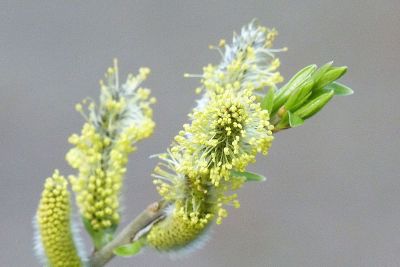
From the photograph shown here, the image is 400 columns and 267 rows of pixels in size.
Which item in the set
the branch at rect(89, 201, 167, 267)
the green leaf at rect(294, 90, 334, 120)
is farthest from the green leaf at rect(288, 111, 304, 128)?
the branch at rect(89, 201, 167, 267)

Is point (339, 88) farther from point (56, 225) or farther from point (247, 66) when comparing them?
point (56, 225)

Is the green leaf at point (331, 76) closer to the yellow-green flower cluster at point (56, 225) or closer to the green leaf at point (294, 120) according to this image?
the green leaf at point (294, 120)

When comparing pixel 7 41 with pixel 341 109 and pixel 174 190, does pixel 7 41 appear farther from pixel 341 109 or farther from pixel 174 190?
pixel 174 190

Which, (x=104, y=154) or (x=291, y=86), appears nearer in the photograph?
(x=291, y=86)

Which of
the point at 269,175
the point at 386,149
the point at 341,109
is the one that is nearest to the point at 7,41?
the point at 269,175

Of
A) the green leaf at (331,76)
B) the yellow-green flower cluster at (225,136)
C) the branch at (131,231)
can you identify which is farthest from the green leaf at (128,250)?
the green leaf at (331,76)

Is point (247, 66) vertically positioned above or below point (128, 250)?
A: above

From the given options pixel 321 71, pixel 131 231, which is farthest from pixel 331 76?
pixel 131 231
